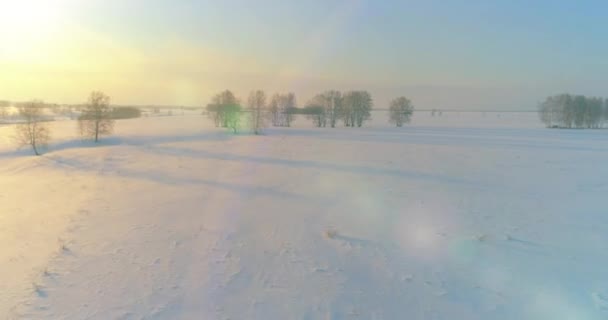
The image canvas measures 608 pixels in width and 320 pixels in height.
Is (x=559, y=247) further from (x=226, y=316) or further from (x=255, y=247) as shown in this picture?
(x=226, y=316)

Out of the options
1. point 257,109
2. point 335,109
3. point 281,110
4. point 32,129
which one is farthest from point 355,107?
point 32,129

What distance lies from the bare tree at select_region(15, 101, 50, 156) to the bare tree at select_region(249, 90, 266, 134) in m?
31.3

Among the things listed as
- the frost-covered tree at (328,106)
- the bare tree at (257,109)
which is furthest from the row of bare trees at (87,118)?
the frost-covered tree at (328,106)

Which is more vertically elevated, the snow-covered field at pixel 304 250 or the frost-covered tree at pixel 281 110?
the frost-covered tree at pixel 281 110

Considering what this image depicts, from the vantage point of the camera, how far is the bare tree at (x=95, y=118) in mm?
43812

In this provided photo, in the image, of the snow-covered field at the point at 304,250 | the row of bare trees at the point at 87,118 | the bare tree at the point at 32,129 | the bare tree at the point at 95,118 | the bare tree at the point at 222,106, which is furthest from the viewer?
the bare tree at the point at 222,106

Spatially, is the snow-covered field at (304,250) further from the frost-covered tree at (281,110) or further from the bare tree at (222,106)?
the frost-covered tree at (281,110)

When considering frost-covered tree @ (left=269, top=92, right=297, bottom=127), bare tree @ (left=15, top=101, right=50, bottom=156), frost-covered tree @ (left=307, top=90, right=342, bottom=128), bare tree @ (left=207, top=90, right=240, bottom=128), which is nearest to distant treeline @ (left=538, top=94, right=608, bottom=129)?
frost-covered tree @ (left=307, top=90, right=342, bottom=128)

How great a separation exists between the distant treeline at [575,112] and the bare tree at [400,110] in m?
42.7

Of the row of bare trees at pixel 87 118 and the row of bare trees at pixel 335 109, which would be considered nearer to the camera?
the row of bare trees at pixel 87 118

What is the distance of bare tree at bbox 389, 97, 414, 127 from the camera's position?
89.9 meters

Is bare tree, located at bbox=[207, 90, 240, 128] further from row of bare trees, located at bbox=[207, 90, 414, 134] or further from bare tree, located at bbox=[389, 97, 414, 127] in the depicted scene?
bare tree, located at bbox=[389, 97, 414, 127]

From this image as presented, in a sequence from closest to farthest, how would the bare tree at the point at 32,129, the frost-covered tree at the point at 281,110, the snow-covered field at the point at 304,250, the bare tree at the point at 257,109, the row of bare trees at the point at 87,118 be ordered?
the snow-covered field at the point at 304,250 < the bare tree at the point at 32,129 < the row of bare trees at the point at 87,118 < the bare tree at the point at 257,109 < the frost-covered tree at the point at 281,110

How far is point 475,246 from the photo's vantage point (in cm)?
778
